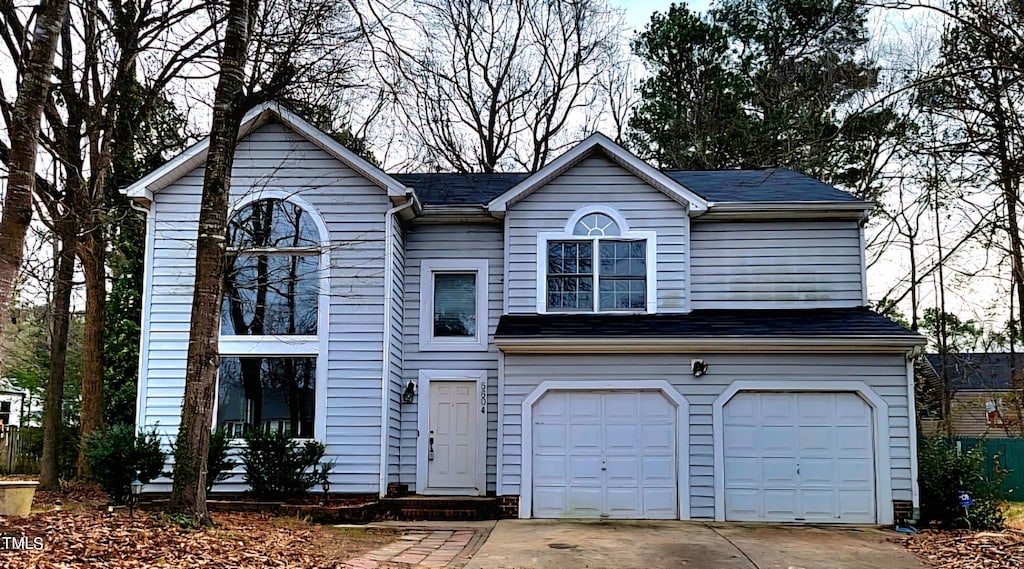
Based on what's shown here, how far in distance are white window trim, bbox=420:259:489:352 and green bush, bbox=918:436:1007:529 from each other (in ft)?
22.6

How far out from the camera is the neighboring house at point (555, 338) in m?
12.9

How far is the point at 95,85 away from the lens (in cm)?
1533

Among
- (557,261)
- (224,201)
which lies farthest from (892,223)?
(224,201)

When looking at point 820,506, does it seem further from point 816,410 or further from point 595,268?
point 595,268

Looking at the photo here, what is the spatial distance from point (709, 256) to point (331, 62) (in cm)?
682

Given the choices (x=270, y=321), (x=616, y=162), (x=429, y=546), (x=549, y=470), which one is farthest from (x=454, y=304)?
(x=429, y=546)

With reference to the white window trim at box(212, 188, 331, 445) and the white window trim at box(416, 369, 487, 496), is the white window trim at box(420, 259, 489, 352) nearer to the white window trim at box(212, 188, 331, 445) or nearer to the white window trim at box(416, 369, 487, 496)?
the white window trim at box(416, 369, 487, 496)

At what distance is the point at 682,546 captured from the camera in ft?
34.2

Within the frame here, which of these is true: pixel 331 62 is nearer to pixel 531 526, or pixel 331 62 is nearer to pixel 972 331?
pixel 531 526

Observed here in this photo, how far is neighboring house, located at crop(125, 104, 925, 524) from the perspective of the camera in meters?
12.9

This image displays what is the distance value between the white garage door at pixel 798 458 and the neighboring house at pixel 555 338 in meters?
0.03

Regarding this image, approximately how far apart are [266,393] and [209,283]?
3727mm

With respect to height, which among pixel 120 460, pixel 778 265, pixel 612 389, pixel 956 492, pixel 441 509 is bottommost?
pixel 441 509

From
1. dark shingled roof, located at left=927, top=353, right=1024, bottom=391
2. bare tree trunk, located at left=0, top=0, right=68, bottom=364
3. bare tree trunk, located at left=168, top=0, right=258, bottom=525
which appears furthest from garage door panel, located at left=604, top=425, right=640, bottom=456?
dark shingled roof, located at left=927, top=353, right=1024, bottom=391
